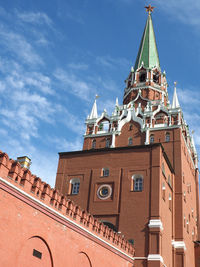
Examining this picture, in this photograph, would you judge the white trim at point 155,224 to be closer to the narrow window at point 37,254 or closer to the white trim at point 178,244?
the white trim at point 178,244

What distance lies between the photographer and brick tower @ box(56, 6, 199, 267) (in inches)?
1166

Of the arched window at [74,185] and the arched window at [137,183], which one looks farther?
the arched window at [74,185]

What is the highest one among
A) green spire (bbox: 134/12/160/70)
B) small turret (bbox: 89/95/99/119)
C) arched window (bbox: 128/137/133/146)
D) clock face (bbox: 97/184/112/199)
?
green spire (bbox: 134/12/160/70)

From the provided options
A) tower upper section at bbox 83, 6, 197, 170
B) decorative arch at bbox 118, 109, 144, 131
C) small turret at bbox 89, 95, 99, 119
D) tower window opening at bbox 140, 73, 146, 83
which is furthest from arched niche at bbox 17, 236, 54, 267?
tower window opening at bbox 140, 73, 146, 83

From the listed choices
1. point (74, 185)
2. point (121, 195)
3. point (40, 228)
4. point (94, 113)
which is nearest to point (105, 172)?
point (121, 195)

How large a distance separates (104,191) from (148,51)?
26.0 meters

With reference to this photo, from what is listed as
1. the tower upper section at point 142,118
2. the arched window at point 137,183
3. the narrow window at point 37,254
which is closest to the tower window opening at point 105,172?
the arched window at point 137,183

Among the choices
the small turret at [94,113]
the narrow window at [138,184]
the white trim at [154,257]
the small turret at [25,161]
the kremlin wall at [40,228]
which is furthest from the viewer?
the small turret at [94,113]

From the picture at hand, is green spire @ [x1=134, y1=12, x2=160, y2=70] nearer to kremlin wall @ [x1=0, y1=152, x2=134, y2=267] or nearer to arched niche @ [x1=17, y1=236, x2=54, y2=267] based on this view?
kremlin wall @ [x1=0, y1=152, x2=134, y2=267]

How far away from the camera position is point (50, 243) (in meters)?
18.3

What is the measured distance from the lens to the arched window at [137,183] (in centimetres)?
3136

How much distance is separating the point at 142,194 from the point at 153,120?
11.8 m

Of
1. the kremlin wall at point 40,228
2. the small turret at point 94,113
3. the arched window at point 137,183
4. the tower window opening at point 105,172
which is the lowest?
the kremlin wall at point 40,228

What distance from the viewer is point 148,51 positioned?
50906 mm
